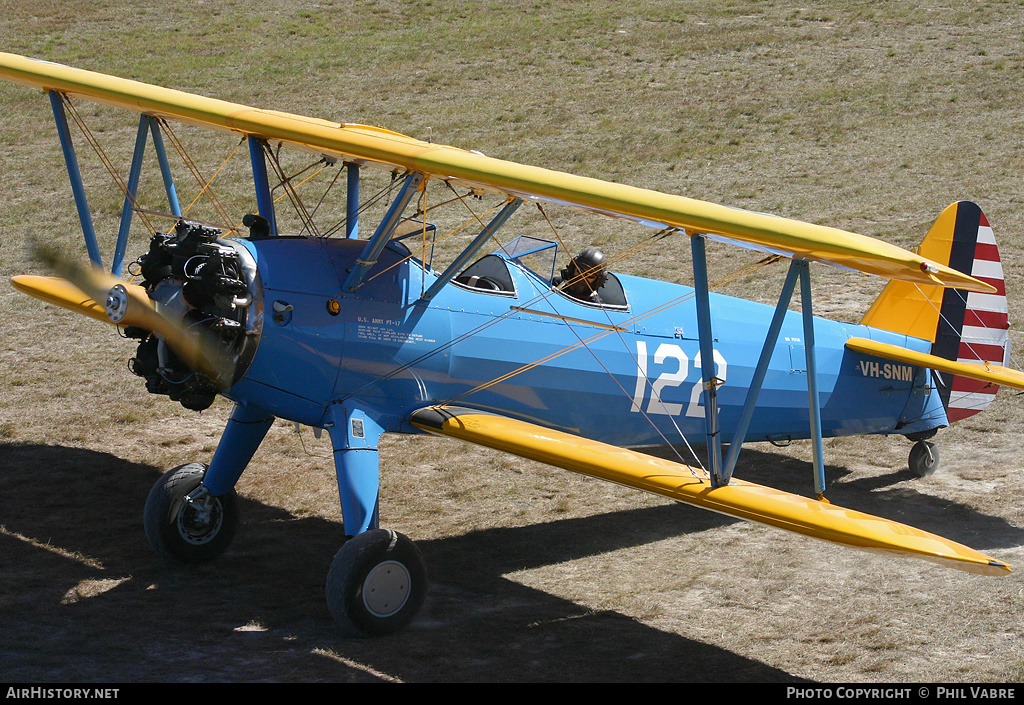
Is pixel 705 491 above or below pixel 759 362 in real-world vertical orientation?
below

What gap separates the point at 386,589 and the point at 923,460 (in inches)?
214

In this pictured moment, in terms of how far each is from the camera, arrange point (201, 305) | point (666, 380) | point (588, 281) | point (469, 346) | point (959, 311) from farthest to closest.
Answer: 1. point (959, 311)
2. point (666, 380)
3. point (588, 281)
4. point (469, 346)
5. point (201, 305)

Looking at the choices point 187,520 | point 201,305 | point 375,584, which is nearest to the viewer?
point 201,305

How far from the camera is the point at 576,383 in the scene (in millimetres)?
7445

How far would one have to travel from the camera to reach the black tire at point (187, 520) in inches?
279

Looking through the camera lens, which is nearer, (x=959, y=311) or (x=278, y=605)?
(x=278, y=605)

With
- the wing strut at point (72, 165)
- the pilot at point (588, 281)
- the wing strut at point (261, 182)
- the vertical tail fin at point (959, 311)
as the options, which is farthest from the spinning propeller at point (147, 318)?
the vertical tail fin at point (959, 311)

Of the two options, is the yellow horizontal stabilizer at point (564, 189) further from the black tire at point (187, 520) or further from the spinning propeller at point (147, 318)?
the black tire at point (187, 520)

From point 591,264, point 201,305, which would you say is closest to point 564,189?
point 591,264

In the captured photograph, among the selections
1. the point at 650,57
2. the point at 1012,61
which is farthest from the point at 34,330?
the point at 1012,61

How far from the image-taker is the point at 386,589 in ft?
20.2

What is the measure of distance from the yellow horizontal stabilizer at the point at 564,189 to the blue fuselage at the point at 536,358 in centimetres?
74

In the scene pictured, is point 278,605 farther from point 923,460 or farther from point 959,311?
point 959,311

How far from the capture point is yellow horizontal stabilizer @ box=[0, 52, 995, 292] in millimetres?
5301
